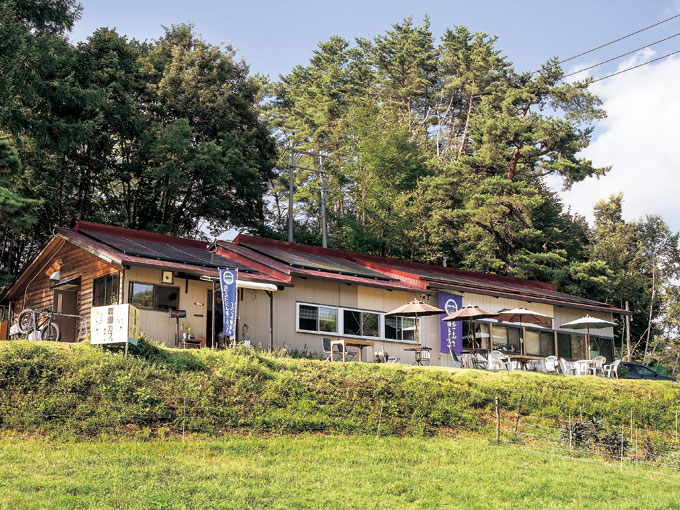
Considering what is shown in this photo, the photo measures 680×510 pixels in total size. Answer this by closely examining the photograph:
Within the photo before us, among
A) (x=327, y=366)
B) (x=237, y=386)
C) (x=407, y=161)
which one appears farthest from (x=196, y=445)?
(x=407, y=161)

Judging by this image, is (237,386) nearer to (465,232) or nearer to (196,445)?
(196,445)

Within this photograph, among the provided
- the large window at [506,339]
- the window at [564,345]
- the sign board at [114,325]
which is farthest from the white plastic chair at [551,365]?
the sign board at [114,325]

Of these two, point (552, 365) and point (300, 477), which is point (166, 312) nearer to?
point (300, 477)

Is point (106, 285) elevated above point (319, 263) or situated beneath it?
situated beneath

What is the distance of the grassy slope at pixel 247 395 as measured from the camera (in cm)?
1201

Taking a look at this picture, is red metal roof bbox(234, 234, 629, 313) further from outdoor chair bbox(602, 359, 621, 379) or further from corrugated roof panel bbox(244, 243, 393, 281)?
outdoor chair bbox(602, 359, 621, 379)

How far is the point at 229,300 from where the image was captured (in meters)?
16.5

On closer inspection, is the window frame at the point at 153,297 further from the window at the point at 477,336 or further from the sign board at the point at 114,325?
the window at the point at 477,336

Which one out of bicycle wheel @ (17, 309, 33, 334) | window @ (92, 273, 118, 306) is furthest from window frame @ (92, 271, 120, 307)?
bicycle wheel @ (17, 309, 33, 334)

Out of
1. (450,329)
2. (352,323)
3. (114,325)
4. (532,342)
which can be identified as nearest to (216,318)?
(352,323)

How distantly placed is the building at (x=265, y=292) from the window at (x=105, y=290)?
4 cm

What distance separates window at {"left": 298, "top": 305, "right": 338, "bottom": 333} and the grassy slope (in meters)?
3.72

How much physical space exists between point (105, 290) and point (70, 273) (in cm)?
241

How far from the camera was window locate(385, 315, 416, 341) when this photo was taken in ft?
72.5
